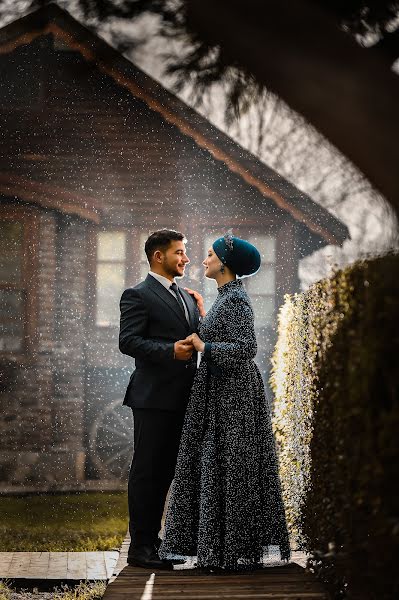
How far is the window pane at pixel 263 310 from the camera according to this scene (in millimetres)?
14391

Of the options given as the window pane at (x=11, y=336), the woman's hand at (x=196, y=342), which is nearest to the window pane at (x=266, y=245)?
the window pane at (x=11, y=336)

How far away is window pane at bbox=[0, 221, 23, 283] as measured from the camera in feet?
45.2

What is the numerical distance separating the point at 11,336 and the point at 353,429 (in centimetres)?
1064

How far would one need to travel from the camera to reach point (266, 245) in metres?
14.6

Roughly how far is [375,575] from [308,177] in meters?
11.9

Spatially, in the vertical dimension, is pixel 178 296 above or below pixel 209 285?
below

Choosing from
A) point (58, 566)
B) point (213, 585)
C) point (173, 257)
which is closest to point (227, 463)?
point (213, 585)

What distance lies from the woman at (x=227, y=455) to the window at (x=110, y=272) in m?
8.96

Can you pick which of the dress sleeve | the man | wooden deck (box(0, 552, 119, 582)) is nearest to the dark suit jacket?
the man

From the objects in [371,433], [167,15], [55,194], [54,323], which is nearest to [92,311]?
[54,323]

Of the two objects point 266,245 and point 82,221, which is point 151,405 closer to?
point 82,221

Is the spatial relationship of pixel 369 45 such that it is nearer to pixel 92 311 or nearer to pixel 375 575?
pixel 375 575

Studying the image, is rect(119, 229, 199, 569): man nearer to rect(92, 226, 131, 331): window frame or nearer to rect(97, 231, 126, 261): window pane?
rect(92, 226, 131, 331): window frame

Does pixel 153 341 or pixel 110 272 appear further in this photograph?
pixel 110 272
